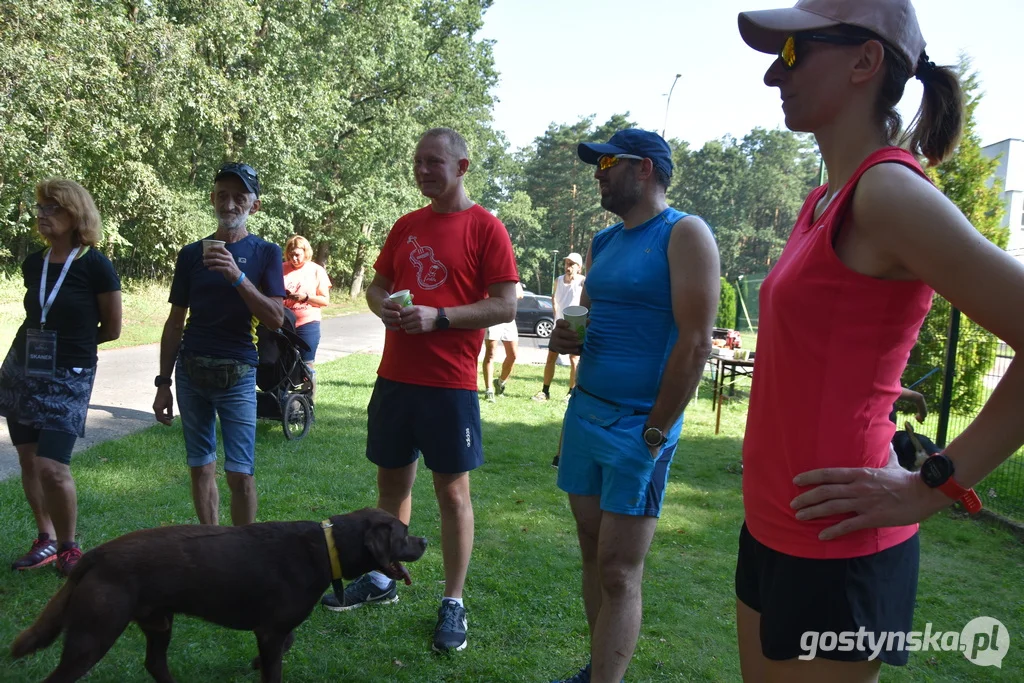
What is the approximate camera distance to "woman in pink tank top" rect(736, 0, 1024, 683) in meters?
1.24

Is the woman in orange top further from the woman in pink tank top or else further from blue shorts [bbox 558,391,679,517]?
the woman in pink tank top

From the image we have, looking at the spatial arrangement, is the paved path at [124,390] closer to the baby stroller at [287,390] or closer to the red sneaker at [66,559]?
the baby stroller at [287,390]

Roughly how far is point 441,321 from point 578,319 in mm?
781

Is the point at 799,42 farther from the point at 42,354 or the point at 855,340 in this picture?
the point at 42,354

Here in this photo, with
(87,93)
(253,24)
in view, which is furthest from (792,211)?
(87,93)

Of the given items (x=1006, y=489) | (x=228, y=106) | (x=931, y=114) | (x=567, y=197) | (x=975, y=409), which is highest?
(x=567, y=197)

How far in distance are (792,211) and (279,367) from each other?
6927cm

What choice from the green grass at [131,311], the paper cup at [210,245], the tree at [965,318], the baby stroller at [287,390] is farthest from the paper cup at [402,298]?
the green grass at [131,311]

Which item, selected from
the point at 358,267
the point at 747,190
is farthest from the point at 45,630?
the point at 747,190

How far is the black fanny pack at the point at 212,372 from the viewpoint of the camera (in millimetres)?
3688

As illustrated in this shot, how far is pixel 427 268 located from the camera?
360cm

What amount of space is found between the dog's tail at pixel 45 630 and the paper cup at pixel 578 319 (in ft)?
6.78

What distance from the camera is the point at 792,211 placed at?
2707 inches

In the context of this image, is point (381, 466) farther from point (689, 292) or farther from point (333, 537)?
point (689, 292)
